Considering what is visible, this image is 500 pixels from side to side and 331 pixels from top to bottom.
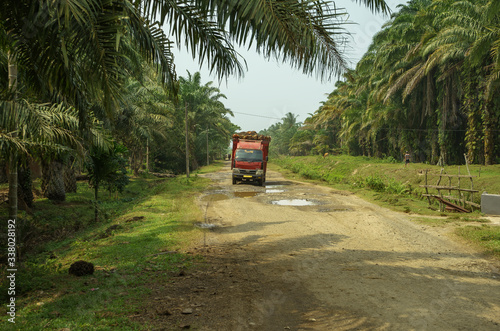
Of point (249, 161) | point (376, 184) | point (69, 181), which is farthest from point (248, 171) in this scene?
point (69, 181)

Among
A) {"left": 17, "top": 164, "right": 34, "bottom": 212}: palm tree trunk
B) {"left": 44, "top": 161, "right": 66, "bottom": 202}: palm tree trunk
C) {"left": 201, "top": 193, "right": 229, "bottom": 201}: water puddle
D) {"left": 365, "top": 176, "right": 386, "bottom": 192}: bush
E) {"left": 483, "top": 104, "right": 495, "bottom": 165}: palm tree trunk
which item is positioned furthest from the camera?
{"left": 483, "top": 104, "right": 495, "bottom": 165}: palm tree trunk

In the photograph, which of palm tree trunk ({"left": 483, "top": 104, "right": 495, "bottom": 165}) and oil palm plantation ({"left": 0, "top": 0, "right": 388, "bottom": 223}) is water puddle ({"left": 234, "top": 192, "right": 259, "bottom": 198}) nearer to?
oil palm plantation ({"left": 0, "top": 0, "right": 388, "bottom": 223})

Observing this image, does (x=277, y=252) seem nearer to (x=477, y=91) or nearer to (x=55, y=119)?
(x=55, y=119)

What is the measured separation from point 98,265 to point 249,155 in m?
16.9

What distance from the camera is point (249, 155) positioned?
23953mm

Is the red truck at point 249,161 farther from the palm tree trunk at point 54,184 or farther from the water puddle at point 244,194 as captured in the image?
the palm tree trunk at point 54,184

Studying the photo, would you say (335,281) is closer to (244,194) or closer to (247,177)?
(244,194)

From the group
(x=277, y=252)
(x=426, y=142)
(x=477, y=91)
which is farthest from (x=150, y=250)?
(x=426, y=142)

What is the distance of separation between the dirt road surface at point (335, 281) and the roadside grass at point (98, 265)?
60cm

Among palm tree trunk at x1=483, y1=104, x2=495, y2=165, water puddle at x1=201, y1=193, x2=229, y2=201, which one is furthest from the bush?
water puddle at x1=201, y1=193, x2=229, y2=201

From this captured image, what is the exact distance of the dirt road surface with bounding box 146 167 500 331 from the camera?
480 centimetres

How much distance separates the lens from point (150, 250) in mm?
8445

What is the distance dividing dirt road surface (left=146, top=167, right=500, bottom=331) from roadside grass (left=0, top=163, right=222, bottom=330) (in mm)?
603

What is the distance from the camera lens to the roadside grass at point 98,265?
16.1ft
